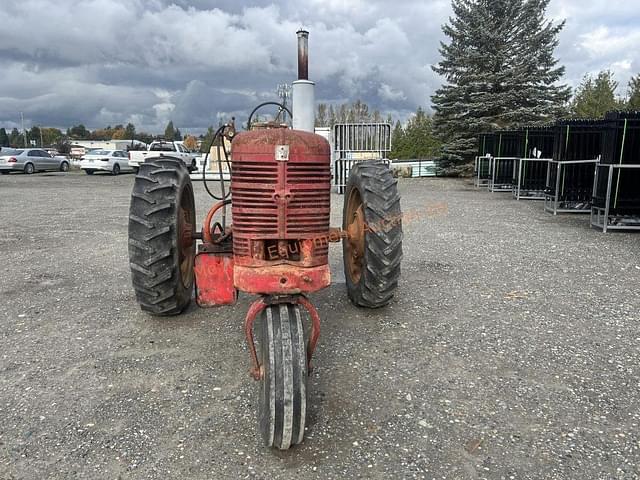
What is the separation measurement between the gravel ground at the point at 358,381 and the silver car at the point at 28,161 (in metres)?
23.7

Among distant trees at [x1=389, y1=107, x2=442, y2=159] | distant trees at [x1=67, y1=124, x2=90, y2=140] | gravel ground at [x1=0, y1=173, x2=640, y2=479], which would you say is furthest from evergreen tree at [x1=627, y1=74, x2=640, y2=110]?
distant trees at [x1=67, y1=124, x2=90, y2=140]

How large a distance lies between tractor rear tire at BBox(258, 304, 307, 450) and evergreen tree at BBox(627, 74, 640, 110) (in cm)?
3059

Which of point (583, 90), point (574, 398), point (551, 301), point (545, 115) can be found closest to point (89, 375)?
point (574, 398)

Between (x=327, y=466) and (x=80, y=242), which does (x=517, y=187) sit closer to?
(x=80, y=242)

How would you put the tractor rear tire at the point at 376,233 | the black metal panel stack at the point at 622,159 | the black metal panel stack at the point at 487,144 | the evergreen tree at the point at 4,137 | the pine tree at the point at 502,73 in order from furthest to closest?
the evergreen tree at the point at 4,137 < the pine tree at the point at 502,73 < the black metal panel stack at the point at 487,144 < the black metal panel stack at the point at 622,159 < the tractor rear tire at the point at 376,233

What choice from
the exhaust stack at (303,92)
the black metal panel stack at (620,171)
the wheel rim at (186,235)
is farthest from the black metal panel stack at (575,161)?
the wheel rim at (186,235)

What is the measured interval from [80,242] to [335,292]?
5048 mm

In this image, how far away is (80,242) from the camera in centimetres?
841

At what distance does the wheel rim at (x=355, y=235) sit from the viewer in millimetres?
4426

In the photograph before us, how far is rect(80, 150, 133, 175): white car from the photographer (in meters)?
27.0

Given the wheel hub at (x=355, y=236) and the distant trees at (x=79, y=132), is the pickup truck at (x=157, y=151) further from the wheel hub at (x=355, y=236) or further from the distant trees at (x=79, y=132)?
the distant trees at (x=79, y=132)

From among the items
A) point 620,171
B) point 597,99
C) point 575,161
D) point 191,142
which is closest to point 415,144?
point 597,99

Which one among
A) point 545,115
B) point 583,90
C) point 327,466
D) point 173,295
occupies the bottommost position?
point 327,466

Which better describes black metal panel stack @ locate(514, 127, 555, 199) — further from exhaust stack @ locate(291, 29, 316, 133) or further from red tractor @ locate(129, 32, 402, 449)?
red tractor @ locate(129, 32, 402, 449)
